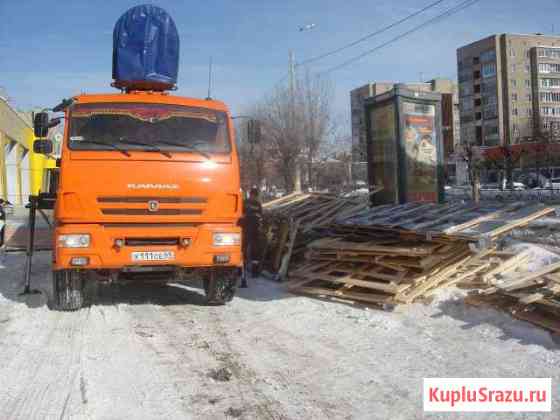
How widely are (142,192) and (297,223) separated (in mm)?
4301

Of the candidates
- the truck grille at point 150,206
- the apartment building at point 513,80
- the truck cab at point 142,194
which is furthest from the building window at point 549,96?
the truck grille at point 150,206

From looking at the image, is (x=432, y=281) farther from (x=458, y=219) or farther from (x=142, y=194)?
(x=142, y=194)

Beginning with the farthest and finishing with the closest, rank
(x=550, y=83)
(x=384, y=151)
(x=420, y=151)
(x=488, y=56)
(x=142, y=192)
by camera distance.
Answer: (x=488, y=56) → (x=550, y=83) → (x=384, y=151) → (x=420, y=151) → (x=142, y=192)

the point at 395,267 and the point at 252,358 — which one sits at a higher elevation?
the point at 395,267

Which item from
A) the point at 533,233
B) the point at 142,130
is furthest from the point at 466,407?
the point at 533,233

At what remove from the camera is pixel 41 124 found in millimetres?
8281

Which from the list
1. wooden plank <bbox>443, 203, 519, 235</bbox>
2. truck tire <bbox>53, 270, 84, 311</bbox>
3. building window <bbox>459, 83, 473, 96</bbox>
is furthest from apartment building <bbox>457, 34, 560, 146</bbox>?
truck tire <bbox>53, 270, 84, 311</bbox>

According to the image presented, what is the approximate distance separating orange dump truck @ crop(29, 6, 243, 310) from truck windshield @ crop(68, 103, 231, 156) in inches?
0.5

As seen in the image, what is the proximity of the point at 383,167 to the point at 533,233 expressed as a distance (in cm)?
440

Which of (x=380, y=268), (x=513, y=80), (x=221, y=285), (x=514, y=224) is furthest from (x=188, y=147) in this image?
(x=513, y=80)

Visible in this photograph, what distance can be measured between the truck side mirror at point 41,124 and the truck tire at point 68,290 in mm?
2043

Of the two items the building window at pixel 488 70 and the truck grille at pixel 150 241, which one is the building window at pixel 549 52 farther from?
the truck grille at pixel 150 241

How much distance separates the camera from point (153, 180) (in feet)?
24.5

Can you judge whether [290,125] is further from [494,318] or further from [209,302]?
[494,318]
